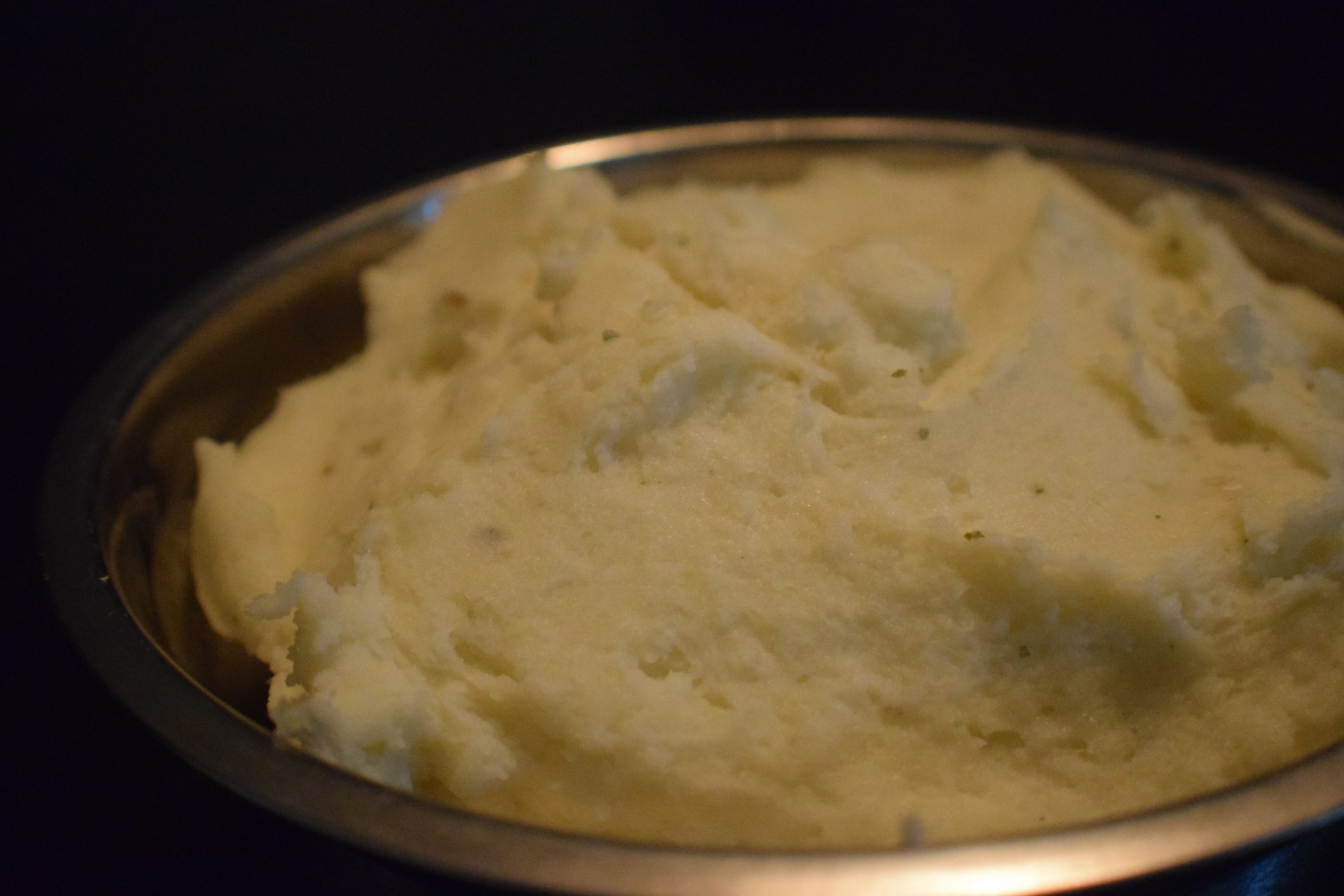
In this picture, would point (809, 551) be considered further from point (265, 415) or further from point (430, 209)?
point (430, 209)

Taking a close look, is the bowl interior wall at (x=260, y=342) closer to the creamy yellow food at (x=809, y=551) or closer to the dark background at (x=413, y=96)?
the creamy yellow food at (x=809, y=551)

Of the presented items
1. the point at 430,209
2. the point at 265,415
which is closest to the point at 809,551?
the point at 265,415

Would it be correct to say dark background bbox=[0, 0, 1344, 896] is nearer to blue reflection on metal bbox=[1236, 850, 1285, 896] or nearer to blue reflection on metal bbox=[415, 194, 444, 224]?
blue reflection on metal bbox=[415, 194, 444, 224]

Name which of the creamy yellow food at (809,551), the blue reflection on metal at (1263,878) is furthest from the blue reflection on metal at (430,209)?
the blue reflection on metal at (1263,878)

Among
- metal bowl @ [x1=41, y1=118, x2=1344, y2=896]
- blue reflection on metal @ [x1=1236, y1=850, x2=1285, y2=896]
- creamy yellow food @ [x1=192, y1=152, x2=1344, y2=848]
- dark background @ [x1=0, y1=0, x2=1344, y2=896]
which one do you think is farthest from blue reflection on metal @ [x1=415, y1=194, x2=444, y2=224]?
blue reflection on metal @ [x1=1236, y1=850, x2=1285, y2=896]

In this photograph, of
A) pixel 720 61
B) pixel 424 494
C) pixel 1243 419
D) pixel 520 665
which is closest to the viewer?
pixel 520 665

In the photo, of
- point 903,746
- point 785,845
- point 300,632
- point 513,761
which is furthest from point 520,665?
point 903,746

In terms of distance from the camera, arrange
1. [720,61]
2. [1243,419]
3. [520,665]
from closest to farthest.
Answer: [520,665] < [1243,419] < [720,61]

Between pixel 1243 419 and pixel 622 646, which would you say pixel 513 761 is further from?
pixel 1243 419
